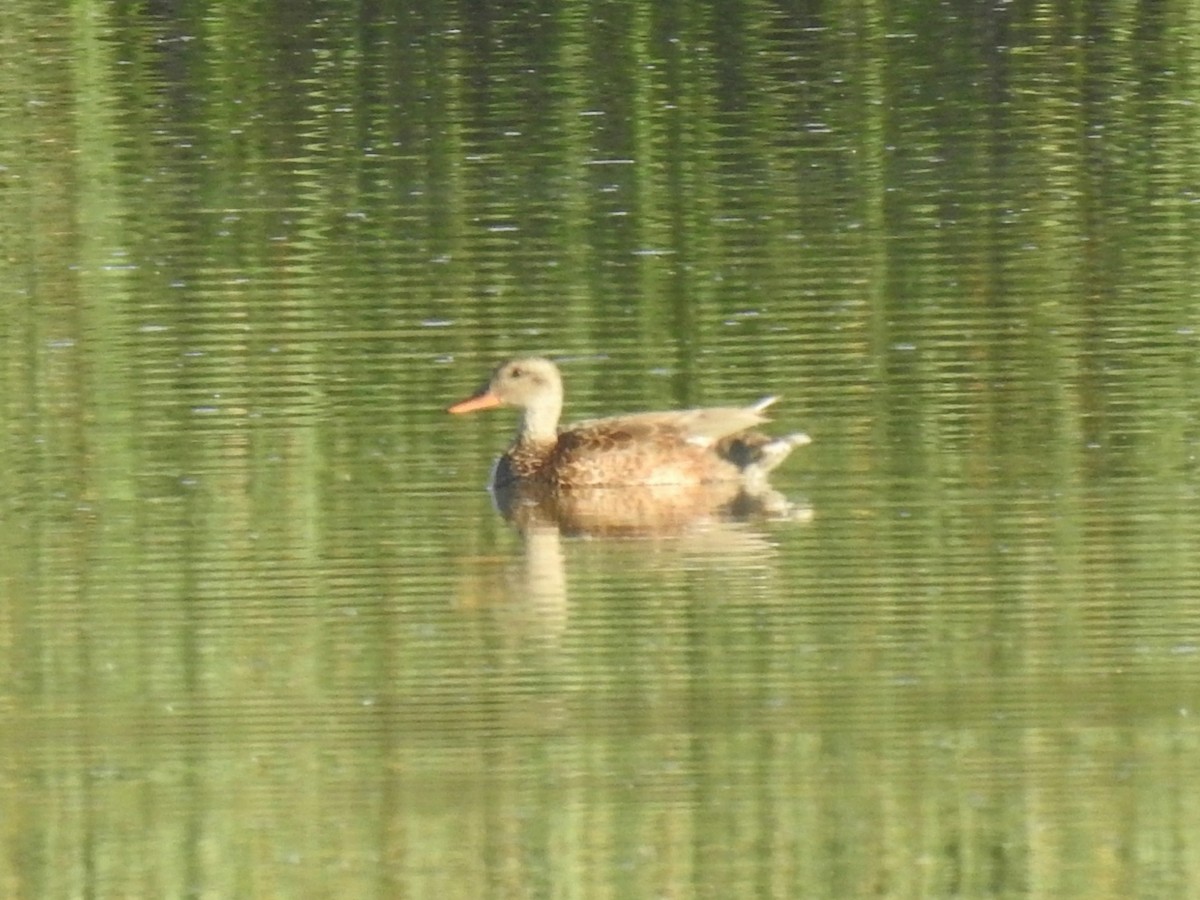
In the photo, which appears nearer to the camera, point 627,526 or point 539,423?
point 627,526

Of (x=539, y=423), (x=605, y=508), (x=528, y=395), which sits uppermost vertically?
(x=528, y=395)

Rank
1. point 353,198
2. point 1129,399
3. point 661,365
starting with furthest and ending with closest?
point 353,198, point 661,365, point 1129,399

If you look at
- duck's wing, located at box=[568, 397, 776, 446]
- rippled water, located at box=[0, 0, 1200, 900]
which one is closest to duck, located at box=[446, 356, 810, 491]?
duck's wing, located at box=[568, 397, 776, 446]

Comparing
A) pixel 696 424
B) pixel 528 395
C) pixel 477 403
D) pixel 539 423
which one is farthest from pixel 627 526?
pixel 477 403

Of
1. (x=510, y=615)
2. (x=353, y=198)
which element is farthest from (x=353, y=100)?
(x=510, y=615)

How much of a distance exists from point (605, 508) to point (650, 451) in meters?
0.30

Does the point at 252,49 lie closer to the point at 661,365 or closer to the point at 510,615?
the point at 661,365

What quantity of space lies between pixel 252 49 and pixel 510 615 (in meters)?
18.5

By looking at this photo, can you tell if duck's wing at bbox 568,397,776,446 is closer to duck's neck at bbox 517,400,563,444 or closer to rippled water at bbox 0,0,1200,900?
rippled water at bbox 0,0,1200,900

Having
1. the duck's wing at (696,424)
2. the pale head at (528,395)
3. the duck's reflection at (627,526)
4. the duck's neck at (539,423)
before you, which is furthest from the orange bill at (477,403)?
the duck's wing at (696,424)

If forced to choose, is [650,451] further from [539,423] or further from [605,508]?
[539,423]

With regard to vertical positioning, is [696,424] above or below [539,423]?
above

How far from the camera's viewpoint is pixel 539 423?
14.6 meters

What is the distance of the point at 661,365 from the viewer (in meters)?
15.8
